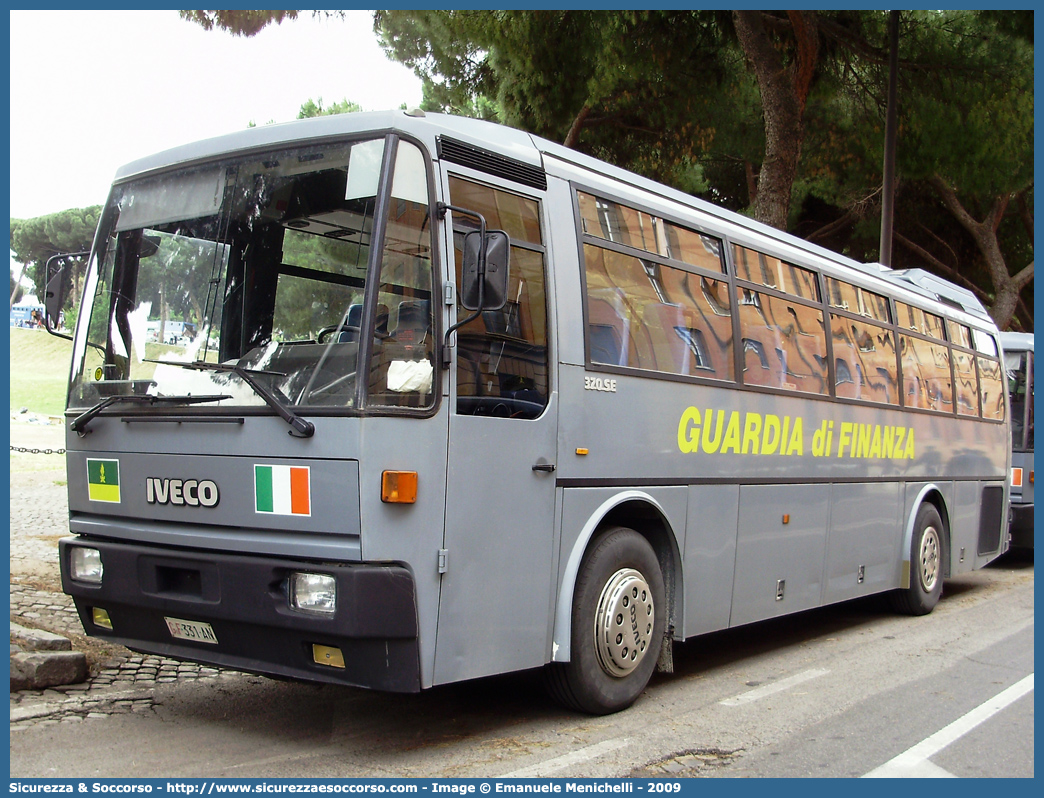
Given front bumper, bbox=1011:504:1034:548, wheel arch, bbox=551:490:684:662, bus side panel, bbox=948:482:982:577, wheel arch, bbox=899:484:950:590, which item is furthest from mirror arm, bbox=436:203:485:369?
front bumper, bbox=1011:504:1034:548

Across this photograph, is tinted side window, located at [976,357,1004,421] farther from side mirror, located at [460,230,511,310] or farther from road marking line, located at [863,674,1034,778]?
side mirror, located at [460,230,511,310]

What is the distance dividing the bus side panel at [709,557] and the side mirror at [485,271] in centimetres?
237

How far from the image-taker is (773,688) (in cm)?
641

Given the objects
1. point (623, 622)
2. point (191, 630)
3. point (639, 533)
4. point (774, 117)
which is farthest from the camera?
point (774, 117)

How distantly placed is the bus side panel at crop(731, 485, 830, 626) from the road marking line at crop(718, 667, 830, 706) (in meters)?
0.44

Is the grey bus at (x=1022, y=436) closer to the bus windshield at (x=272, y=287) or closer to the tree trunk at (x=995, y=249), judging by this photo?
the tree trunk at (x=995, y=249)

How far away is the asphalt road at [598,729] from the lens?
458 centimetres

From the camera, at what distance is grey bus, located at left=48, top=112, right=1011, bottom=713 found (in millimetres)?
4375

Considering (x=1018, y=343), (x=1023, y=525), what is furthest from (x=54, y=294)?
(x=1018, y=343)

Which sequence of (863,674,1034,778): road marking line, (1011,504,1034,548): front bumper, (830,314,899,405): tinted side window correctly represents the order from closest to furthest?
(863,674,1034,778): road marking line < (830,314,899,405): tinted side window < (1011,504,1034,548): front bumper

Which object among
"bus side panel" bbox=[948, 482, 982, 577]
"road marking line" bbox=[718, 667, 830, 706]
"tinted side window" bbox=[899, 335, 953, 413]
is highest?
"tinted side window" bbox=[899, 335, 953, 413]

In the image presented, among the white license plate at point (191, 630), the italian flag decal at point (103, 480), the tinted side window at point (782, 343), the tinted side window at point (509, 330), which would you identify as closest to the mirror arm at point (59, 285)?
the italian flag decal at point (103, 480)

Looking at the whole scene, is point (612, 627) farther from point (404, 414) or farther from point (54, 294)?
point (54, 294)

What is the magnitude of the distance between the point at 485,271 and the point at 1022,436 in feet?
38.1
